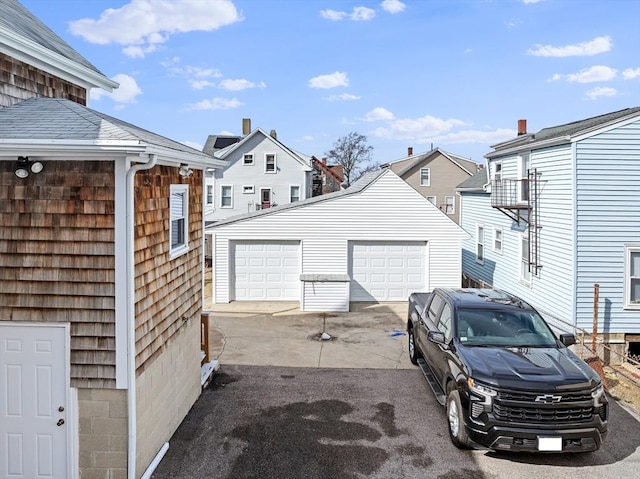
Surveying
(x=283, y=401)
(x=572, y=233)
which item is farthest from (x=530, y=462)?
(x=572, y=233)

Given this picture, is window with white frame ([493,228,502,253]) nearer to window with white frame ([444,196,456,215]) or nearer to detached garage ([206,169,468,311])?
detached garage ([206,169,468,311])

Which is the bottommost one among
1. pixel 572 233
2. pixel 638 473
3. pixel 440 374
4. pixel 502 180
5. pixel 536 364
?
pixel 638 473

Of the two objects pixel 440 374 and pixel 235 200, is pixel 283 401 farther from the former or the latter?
pixel 235 200

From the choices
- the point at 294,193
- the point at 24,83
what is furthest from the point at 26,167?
the point at 294,193

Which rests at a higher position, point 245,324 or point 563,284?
point 563,284

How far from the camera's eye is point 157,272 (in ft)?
20.5

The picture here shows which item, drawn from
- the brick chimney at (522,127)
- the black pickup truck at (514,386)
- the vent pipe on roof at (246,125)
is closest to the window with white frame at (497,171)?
the brick chimney at (522,127)

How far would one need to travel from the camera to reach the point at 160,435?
6359mm

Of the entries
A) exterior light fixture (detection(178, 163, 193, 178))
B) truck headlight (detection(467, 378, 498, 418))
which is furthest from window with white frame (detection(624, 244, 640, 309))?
exterior light fixture (detection(178, 163, 193, 178))

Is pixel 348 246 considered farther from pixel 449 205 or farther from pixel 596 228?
pixel 449 205

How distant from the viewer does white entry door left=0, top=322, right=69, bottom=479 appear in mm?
5461

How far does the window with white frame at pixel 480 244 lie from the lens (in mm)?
18962

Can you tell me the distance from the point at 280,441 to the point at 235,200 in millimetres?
24522

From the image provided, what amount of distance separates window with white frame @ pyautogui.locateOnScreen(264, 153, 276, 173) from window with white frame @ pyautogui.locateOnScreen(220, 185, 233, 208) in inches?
97.5
